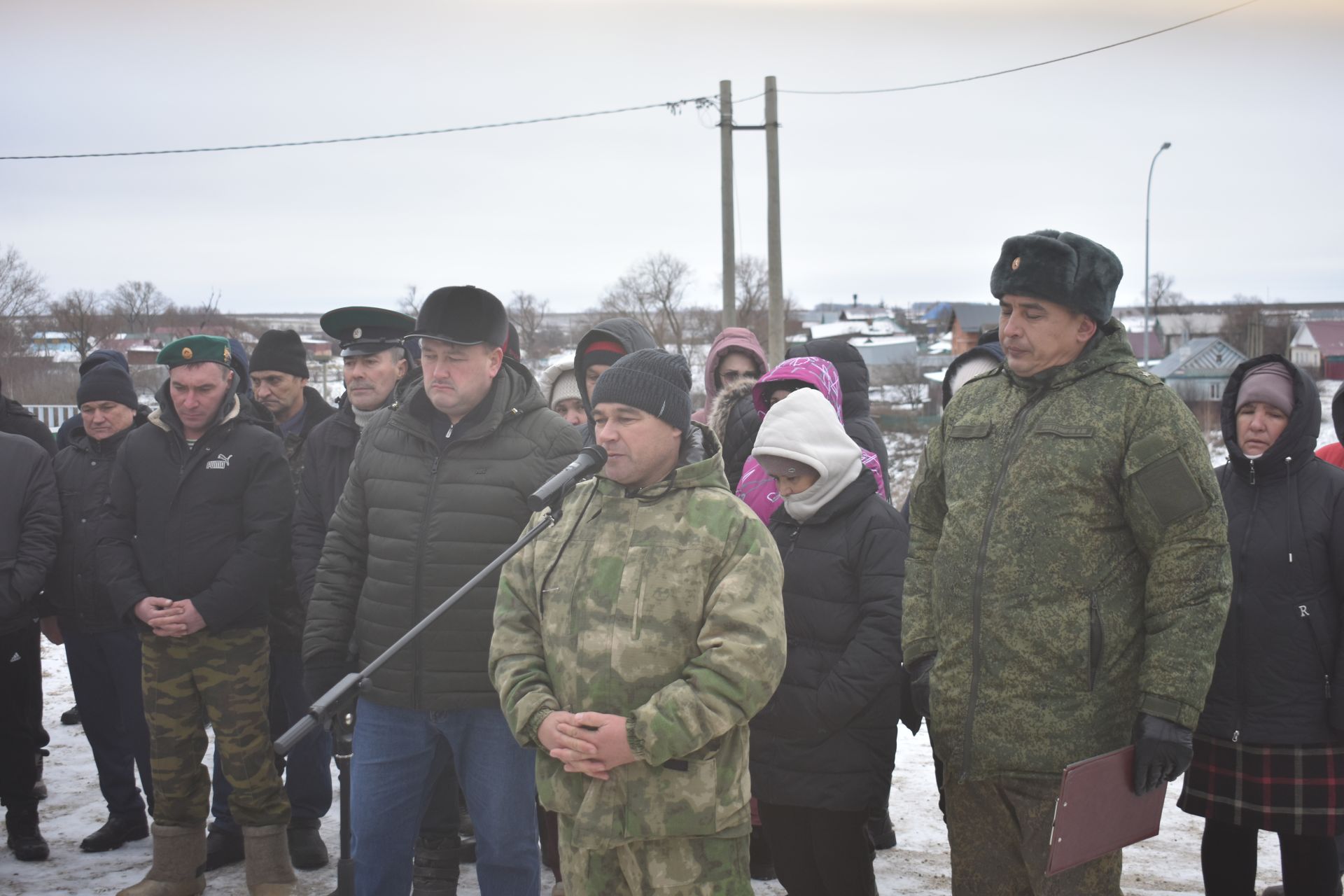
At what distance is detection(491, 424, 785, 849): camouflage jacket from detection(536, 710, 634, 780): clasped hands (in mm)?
35

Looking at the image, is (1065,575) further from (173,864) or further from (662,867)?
(173,864)

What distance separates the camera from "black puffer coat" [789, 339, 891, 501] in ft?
14.9

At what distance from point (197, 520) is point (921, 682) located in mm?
2736

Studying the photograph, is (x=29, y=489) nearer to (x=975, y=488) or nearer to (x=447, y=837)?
(x=447, y=837)

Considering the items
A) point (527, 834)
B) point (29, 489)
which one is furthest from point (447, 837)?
point (29, 489)

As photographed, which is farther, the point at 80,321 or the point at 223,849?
the point at 80,321

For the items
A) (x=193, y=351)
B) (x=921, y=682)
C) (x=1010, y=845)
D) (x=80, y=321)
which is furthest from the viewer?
(x=80, y=321)

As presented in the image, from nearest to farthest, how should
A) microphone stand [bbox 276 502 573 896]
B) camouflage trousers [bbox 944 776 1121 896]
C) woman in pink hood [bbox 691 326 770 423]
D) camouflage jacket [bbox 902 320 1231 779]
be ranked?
microphone stand [bbox 276 502 573 896] → camouflage jacket [bbox 902 320 1231 779] → camouflage trousers [bbox 944 776 1121 896] → woman in pink hood [bbox 691 326 770 423]

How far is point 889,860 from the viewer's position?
14.1 feet

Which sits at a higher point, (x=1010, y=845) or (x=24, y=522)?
(x=24, y=522)

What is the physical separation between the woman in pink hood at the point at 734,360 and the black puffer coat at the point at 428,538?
80.2 inches

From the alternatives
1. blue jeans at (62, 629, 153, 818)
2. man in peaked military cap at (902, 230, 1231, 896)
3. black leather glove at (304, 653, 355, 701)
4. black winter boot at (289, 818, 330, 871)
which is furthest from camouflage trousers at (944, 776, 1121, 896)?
blue jeans at (62, 629, 153, 818)

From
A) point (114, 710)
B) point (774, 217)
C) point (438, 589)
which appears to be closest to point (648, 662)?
point (438, 589)

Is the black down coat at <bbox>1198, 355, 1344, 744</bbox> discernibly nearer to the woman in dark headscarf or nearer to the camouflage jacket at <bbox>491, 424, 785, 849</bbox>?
the woman in dark headscarf
